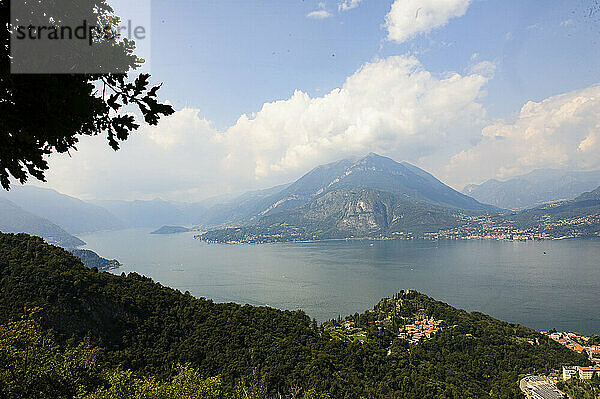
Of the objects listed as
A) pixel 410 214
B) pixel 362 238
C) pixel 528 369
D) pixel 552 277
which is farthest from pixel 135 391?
pixel 410 214

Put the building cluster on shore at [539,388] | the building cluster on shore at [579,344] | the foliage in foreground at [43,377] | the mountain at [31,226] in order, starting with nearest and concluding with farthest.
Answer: the foliage in foreground at [43,377] → the building cluster on shore at [539,388] → the building cluster on shore at [579,344] → the mountain at [31,226]

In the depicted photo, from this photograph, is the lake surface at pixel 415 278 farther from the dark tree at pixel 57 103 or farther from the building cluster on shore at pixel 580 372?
the dark tree at pixel 57 103

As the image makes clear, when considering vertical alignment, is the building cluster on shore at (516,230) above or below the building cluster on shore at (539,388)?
above

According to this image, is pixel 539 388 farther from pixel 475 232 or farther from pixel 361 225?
pixel 361 225

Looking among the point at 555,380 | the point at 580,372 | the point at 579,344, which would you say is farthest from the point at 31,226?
the point at 579,344

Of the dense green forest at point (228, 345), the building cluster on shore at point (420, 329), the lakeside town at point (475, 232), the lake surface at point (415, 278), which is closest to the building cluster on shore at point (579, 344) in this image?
the dense green forest at point (228, 345)

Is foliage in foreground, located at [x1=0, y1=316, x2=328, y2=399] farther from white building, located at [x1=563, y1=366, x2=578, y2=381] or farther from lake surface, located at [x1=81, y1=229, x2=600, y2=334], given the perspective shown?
lake surface, located at [x1=81, y1=229, x2=600, y2=334]

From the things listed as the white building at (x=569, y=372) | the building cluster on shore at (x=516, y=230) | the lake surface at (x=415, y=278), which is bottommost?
the lake surface at (x=415, y=278)
